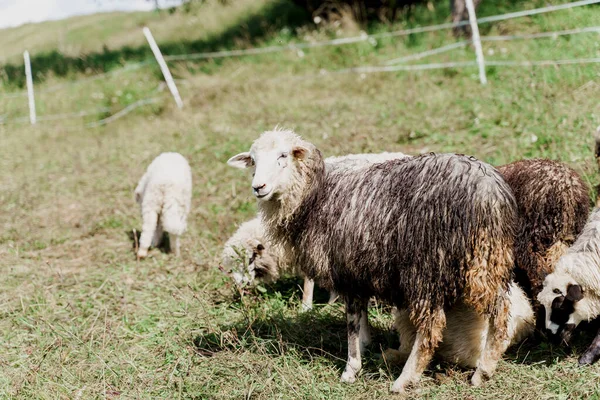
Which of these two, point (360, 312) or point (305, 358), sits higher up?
point (360, 312)

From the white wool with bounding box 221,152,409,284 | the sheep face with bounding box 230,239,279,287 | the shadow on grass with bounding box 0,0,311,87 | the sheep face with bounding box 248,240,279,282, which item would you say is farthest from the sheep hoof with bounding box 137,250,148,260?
the shadow on grass with bounding box 0,0,311,87

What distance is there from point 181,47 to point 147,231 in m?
10.4

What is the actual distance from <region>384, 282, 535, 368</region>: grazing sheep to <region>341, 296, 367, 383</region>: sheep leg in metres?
0.25

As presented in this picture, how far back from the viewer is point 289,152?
4109 mm

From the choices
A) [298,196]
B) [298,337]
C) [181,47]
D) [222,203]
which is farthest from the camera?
[181,47]

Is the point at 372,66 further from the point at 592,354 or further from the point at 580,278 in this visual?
the point at 592,354

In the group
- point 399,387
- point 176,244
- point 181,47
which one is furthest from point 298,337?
point 181,47

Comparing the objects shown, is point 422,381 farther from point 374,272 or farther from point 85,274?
point 85,274

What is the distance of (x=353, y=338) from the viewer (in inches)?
160

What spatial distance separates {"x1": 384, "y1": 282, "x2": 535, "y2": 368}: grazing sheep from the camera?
155 inches

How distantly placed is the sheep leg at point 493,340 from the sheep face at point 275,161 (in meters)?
1.57

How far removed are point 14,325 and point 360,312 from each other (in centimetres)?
307

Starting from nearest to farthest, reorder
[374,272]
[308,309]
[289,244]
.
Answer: [374,272], [289,244], [308,309]

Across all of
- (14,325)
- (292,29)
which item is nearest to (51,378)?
(14,325)
